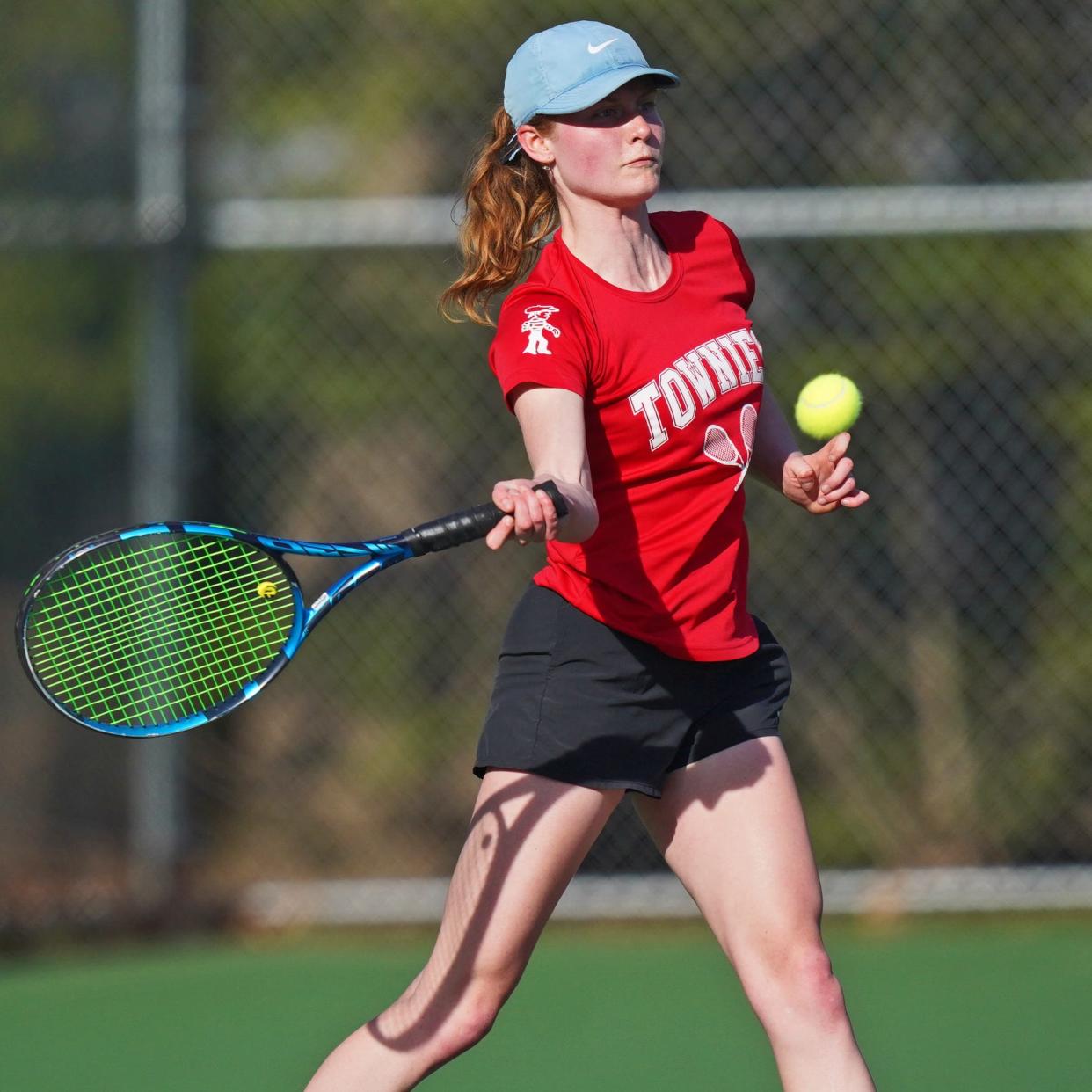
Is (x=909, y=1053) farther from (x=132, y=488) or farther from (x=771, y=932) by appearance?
(x=132, y=488)

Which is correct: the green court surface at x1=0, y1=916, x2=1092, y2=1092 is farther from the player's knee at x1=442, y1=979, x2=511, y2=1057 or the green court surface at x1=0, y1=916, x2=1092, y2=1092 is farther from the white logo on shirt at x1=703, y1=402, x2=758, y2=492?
the white logo on shirt at x1=703, y1=402, x2=758, y2=492

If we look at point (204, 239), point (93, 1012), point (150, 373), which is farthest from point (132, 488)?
point (93, 1012)

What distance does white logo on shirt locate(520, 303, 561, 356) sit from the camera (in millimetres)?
2470

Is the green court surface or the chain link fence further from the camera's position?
the chain link fence

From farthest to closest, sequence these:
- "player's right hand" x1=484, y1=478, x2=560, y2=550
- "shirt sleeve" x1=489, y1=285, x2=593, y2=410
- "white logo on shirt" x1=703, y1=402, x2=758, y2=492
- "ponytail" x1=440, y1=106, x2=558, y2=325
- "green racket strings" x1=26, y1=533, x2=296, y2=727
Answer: "green racket strings" x1=26, y1=533, x2=296, y2=727
"ponytail" x1=440, y1=106, x2=558, y2=325
"white logo on shirt" x1=703, y1=402, x2=758, y2=492
"shirt sleeve" x1=489, y1=285, x2=593, y2=410
"player's right hand" x1=484, y1=478, x2=560, y2=550

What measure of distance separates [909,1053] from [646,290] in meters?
2.20

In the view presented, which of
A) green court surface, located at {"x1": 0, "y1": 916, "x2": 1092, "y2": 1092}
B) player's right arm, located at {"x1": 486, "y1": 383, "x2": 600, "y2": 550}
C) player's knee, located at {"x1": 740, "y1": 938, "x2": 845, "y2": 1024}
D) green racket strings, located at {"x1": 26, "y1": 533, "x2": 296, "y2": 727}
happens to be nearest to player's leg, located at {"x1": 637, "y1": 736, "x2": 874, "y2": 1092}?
player's knee, located at {"x1": 740, "y1": 938, "x2": 845, "y2": 1024}


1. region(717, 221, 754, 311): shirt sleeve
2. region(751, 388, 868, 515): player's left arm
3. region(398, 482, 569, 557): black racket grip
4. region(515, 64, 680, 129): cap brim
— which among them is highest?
region(515, 64, 680, 129): cap brim

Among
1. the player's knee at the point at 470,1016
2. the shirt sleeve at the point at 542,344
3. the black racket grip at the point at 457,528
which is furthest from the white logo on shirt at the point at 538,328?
the player's knee at the point at 470,1016

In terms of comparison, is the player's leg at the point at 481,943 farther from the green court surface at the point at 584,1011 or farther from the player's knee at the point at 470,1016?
the green court surface at the point at 584,1011

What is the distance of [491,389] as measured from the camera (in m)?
5.78

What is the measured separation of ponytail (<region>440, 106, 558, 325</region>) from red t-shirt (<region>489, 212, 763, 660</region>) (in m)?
0.13

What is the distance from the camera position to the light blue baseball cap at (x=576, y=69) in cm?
263

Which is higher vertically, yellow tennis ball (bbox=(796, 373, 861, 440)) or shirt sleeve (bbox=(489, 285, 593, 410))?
shirt sleeve (bbox=(489, 285, 593, 410))
